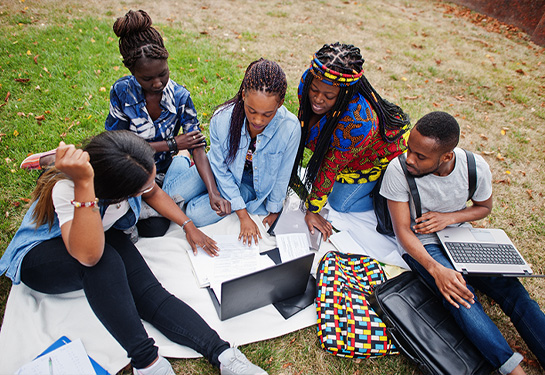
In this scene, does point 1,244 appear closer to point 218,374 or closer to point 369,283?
point 218,374

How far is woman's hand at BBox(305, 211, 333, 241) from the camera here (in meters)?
3.07

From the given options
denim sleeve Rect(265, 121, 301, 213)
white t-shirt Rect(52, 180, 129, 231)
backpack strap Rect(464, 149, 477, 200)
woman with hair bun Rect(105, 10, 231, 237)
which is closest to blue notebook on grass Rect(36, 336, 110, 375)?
white t-shirt Rect(52, 180, 129, 231)

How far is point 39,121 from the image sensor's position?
402cm

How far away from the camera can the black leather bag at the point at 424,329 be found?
2184 mm

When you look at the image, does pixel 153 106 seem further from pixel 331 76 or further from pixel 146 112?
pixel 331 76

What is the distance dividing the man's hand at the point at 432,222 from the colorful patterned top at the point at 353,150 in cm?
64

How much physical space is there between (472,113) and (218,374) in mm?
5495

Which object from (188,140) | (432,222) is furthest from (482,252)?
(188,140)

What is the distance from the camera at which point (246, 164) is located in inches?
119

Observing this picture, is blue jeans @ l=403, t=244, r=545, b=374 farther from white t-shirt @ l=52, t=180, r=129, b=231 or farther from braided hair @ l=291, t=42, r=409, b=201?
white t-shirt @ l=52, t=180, r=129, b=231

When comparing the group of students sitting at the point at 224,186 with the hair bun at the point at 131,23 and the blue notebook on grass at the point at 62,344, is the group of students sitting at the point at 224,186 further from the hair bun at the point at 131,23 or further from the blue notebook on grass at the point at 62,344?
the blue notebook on grass at the point at 62,344

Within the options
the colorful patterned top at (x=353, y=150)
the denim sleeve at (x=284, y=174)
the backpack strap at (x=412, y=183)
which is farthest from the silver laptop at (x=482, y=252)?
the denim sleeve at (x=284, y=174)

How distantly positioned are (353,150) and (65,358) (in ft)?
8.27

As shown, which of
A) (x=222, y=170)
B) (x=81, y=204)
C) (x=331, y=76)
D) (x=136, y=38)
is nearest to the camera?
(x=81, y=204)
